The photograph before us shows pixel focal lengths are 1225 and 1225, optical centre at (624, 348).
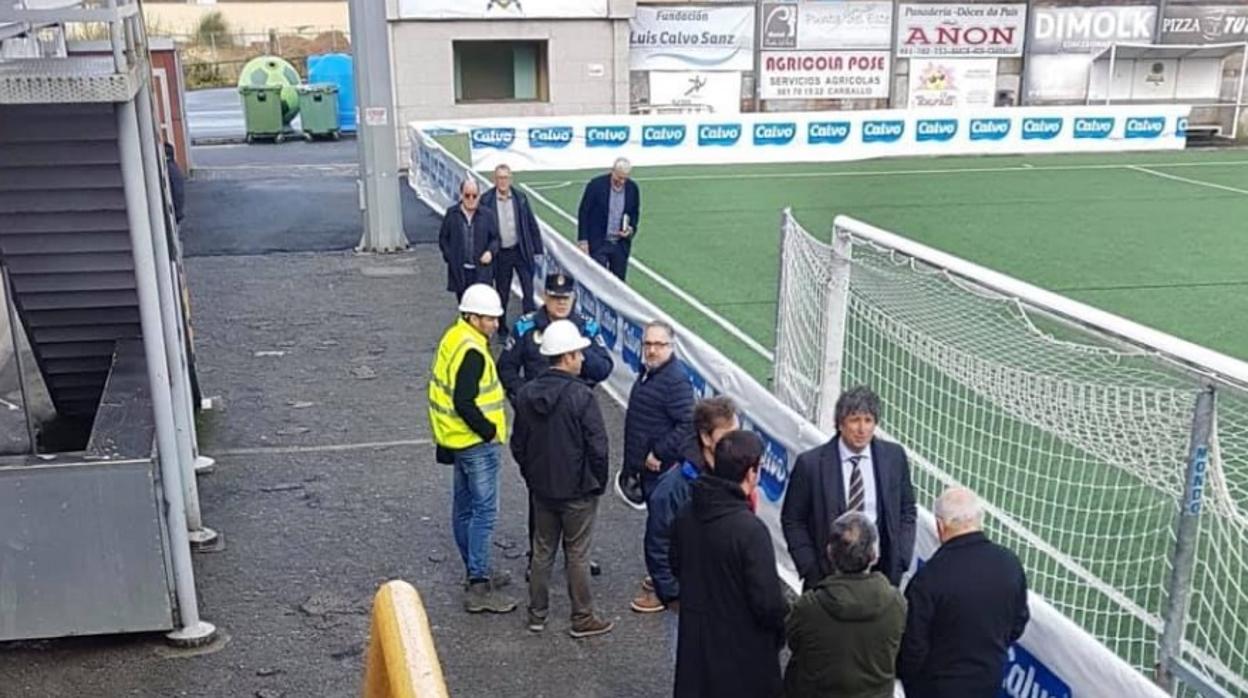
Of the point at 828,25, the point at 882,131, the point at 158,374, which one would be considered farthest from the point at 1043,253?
the point at 828,25

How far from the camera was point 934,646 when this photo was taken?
441 cm

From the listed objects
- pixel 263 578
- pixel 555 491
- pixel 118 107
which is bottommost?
pixel 263 578

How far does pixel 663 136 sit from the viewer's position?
25078mm

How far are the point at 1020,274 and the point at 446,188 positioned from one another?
881cm

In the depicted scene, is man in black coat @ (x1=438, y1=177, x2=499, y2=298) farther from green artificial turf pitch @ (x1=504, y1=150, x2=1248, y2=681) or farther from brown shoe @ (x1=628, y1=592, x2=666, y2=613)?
brown shoe @ (x1=628, y1=592, x2=666, y2=613)

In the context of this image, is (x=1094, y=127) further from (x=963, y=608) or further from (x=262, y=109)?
(x=963, y=608)

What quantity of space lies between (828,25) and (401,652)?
27.8 metres

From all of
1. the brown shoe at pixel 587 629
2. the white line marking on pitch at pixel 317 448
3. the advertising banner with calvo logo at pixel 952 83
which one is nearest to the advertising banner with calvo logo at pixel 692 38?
the advertising banner with calvo logo at pixel 952 83

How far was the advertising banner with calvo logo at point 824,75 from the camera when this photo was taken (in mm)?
28375

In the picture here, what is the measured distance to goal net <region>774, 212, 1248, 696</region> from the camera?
5199 millimetres

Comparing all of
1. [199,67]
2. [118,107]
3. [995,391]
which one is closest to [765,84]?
[995,391]

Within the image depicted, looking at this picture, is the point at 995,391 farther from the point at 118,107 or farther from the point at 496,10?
the point at 496,10

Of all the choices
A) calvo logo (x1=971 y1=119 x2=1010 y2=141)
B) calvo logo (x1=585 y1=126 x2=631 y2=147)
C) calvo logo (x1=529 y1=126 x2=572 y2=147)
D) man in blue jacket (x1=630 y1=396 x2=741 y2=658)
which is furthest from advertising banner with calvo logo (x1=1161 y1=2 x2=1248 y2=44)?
man in blue jacket (x1=630 y1=396 x2=741 y2=658)

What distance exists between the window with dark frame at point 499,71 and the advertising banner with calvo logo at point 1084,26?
11.9 metres
